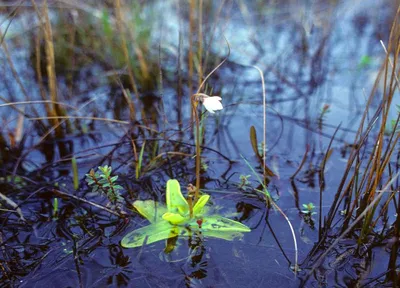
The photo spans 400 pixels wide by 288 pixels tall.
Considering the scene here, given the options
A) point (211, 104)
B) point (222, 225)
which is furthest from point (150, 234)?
point (211, 104)

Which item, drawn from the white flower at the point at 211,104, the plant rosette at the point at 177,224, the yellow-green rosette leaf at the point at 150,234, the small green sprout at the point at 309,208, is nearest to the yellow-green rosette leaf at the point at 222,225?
the plant rosette at the point at 177,224

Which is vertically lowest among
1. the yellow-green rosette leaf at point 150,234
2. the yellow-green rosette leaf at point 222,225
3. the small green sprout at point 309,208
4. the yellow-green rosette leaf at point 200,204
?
the yellow-green rosette leaf at point 150,234

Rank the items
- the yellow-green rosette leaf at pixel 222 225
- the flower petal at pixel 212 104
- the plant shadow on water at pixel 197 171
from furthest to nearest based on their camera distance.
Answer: the yellow-green rosette leaf at pixel 222 225 < the plant shadow on water at pixel 197 171 < the flower petal at pixel 212 104

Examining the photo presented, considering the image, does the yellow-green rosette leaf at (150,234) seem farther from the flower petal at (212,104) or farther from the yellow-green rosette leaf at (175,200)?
the flower petal at (212,104)

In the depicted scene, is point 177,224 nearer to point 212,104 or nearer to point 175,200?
point 175,200

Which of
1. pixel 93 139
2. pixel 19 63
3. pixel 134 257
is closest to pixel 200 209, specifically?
pixel 134 257

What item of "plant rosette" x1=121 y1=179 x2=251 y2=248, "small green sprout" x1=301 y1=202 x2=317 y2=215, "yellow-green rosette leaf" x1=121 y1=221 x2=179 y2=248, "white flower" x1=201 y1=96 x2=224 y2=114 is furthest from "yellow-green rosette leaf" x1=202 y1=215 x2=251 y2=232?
"white flower" x1=201 y1=96 x2=224 y2=114
